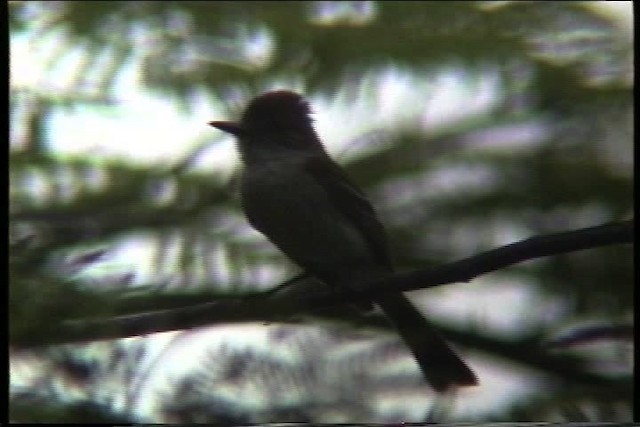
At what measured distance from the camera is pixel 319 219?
6.33ft

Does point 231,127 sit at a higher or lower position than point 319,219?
higher

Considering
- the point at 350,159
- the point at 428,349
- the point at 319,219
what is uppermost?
the point at 350,159

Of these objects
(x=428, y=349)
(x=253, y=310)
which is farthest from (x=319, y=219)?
(x=428, y=349)

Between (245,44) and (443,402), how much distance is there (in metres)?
0.84

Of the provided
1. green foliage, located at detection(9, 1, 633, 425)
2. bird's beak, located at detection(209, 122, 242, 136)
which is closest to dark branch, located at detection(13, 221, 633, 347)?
green foliage, located at detection(9, 1, 633, 425)

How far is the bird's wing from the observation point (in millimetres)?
1919

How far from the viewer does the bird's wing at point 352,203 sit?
1919 mm

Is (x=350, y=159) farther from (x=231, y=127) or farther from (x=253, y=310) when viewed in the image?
(x=253, y=310)

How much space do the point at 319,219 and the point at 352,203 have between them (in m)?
Answer: 0.07

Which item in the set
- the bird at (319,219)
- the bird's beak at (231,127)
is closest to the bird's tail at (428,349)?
the bird at (319,219)

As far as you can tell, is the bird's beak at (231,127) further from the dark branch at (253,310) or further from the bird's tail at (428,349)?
the bird's tail at (428,349)

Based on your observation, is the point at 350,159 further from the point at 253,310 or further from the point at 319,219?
the point at 253,310

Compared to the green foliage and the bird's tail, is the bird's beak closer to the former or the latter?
the green foliage

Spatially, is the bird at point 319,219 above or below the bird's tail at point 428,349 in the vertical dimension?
above
